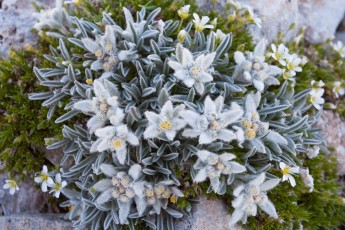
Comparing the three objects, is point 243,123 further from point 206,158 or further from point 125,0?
point 125,0

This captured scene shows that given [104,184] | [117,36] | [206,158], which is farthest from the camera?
[117,36]

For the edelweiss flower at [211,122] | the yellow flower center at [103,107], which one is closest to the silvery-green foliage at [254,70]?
the edelweiss flower at [211,122]

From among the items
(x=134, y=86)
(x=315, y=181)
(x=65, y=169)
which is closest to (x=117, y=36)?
(x=134, y=86)

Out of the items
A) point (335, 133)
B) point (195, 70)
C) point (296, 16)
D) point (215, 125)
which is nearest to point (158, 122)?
point (215, 125)

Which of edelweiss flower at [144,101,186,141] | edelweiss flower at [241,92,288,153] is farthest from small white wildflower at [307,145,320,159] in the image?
edelweiss flower at [144,101,186,141]

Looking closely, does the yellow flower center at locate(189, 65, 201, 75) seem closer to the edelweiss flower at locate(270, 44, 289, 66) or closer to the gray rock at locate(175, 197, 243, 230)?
the edelweiss flower at locate(270, 44, 289, 66)

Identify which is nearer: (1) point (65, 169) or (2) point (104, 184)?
(2) point (104, 184)

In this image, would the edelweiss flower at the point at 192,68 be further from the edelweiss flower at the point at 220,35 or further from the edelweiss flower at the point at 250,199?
the edelweiss flower at the point at 250,199

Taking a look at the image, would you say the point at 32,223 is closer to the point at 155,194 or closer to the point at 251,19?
the point at 155,194
